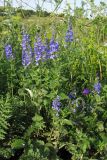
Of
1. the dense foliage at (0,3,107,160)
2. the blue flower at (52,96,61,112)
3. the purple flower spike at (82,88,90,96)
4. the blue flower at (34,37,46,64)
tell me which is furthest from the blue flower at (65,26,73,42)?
the blue flower at (52,96,61,112)

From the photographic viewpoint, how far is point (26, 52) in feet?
11.9

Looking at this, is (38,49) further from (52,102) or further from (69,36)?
(52,102)

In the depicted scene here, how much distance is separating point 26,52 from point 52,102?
0.57 m

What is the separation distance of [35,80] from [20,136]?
0.44m

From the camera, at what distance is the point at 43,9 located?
4547mm

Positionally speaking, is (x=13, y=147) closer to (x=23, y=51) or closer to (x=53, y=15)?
(x=23, y=51)

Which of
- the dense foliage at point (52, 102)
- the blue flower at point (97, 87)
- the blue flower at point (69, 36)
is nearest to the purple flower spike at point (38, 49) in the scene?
the dense foliage at point (52, 102)

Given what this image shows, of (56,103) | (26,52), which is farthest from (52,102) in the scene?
(26,52)

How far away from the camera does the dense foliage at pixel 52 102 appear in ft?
10.4

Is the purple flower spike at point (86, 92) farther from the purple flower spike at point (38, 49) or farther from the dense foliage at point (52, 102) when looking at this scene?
the purple flower spike at point (38, 49)

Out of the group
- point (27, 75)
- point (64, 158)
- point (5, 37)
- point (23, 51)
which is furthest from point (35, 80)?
point (5, 37)

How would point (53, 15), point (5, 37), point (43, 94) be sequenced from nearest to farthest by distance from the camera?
point (43, 94)
point (5, 37)
point (53, 15)

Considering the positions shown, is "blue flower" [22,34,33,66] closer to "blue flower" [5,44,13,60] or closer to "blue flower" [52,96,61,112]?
"blue flower" [5,44,13,60]

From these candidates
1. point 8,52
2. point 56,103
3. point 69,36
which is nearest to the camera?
point 56,103
